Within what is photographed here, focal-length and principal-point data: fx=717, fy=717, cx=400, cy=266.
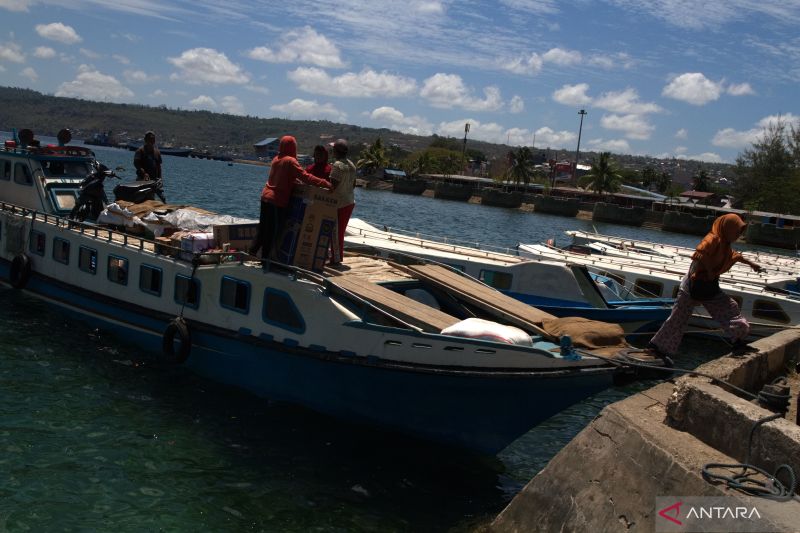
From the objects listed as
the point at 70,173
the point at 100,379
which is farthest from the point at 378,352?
the point at 70,173

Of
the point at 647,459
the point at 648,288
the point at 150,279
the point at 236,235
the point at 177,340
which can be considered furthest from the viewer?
the point at 648,288

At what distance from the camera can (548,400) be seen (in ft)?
39.5

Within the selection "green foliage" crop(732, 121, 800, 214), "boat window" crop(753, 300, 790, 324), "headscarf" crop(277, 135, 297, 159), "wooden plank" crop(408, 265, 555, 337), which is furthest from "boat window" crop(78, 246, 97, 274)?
"green foliage" crop(732, 121, 800, 214)

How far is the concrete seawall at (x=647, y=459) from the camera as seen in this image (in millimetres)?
6965

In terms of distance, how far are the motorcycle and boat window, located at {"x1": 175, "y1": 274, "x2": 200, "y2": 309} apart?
621 centimetres

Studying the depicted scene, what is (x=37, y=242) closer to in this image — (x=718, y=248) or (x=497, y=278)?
(x=497, y=278)

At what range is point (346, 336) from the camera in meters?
12.8

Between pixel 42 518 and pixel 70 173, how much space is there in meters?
14.6

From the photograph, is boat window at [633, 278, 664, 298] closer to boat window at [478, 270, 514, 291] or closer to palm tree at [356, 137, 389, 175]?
boat window at [478, 270, 514, 291]

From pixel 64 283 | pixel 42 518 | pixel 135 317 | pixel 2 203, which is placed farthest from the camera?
pixel 2 203

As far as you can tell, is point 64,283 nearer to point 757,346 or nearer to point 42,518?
point 42,518

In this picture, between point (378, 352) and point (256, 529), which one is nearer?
point (256, 529)

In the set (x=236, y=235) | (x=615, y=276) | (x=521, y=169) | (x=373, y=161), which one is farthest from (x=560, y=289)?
(x=373, y=161)

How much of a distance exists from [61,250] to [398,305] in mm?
10792
